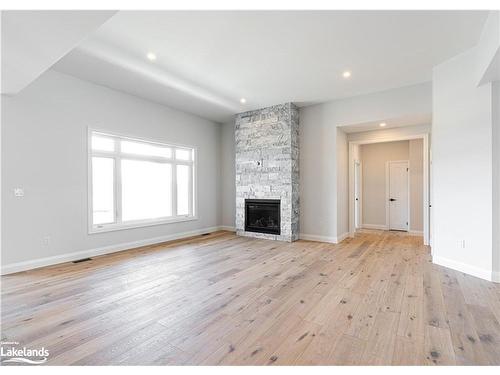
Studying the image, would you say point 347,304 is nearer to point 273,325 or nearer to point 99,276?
point 273,325

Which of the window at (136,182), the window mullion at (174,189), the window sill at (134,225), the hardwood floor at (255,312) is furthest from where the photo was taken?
→ the window mullion at (174,189)

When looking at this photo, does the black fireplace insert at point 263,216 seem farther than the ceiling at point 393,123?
Yes

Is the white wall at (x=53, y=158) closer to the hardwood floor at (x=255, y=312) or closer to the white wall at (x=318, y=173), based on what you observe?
the hardwood floor at (x=255, y=312)

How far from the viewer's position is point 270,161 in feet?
19.0

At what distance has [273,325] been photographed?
212cm

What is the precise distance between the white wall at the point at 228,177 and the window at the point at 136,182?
3.49 ft

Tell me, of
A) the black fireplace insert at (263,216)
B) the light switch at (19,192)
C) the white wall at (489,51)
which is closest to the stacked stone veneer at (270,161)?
the black fireplace insert at (263,216)

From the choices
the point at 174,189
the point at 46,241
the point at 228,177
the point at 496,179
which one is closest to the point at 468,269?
the point at 496,179

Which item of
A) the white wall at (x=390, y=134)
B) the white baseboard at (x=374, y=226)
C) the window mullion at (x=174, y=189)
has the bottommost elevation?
the white baseboard at (x=374, y=226)

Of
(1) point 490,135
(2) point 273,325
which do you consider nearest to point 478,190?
(1) point 490,135

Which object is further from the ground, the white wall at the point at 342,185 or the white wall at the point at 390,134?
the white wall at the point at 390,134

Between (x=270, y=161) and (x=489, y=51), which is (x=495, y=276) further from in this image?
(x=270, y=161)

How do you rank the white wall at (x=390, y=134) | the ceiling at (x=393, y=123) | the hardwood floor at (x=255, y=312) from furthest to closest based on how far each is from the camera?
the white wall at (x=390, y=134) → the ceiling at (x=393, y=123) → the hardwood floor at (x=255, y=312)

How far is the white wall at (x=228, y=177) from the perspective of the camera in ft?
23.1
